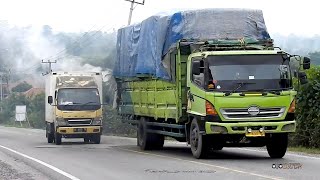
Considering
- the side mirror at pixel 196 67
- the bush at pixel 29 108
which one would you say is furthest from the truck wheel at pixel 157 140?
the bush at pixel 29 108

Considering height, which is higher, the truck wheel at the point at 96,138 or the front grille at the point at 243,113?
the front grille at the point at 243,113

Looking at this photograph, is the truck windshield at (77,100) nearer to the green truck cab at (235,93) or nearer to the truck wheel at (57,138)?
the truck wheel at (57,138)

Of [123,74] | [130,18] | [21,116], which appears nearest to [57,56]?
[21,116]

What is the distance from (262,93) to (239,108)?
2.16 ft

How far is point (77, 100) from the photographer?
2717 centimetres

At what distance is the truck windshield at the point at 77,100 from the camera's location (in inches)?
1067

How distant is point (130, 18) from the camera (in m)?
39.6

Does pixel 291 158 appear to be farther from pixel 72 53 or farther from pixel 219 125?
pixel 72 53

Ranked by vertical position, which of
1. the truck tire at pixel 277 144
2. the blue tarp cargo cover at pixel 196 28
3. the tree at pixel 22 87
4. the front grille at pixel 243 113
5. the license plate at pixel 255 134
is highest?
the blue tarp cargo cover at pixel 196 28

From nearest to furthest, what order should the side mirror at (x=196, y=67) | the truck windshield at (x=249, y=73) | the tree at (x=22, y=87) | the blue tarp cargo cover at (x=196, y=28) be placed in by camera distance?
the truck windshield at (x=249, y=73) → the side mirror at (x=196, y=67) → the blue tarp cargo cover at (x=196, y=28) → the tree at (x=22, y=87)

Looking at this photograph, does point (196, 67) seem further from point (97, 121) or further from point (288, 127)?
point (97, 121)

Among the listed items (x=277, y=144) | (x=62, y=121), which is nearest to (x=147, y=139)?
(x=277, y=144)

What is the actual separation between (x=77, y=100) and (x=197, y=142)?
11893 mm

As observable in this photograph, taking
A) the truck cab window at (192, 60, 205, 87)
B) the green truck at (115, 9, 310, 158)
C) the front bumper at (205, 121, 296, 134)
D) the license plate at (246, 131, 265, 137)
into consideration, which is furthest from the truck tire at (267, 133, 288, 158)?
the truck cab window at (192, 60, 205, 87)
